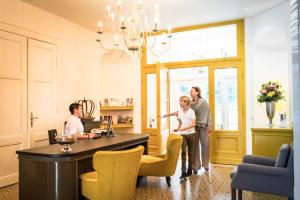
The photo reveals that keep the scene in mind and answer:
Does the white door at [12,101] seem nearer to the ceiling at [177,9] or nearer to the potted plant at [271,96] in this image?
the ceiling at [177,9]

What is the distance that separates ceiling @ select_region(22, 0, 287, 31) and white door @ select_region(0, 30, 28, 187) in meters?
0.93

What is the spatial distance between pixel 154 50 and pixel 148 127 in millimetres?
2006

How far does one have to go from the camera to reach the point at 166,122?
645 cm

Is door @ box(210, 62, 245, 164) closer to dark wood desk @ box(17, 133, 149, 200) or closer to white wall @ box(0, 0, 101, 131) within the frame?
white wall @ box(0, 0, 101, 131)

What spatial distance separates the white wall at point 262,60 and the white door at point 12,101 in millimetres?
4500

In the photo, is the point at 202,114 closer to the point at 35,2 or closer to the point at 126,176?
the point at 126,176

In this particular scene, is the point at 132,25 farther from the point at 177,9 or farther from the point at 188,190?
the point at 188,190

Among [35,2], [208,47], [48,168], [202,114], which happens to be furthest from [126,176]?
[208,47]

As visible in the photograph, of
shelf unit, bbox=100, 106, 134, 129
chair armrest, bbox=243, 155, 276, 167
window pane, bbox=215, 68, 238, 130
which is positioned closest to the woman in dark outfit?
window pane, bbox=215, 68, 238, 130

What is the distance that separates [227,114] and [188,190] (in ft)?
8.51

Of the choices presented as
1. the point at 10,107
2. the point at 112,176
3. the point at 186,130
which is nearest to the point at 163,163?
the point at 186,130

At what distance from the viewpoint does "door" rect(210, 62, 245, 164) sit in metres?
5.91

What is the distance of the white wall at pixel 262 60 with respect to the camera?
213 inches

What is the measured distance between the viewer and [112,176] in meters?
2.94
